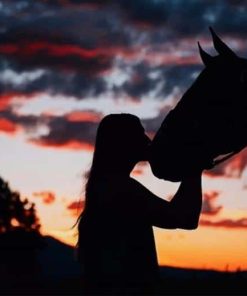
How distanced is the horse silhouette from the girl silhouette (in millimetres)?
305

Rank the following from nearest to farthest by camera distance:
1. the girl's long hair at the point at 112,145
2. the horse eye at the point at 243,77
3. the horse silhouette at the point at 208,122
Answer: the girl's long hair at the point at 112,145
the horse silhouette at the point at 208,122
the horse eye at the point at 243,77

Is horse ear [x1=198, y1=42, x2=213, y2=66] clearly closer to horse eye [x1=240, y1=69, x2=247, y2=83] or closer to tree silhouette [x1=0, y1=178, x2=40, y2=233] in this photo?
horse eye [x1=240, y1=69, x2=247, y2=83]

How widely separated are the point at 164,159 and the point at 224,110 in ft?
1.89

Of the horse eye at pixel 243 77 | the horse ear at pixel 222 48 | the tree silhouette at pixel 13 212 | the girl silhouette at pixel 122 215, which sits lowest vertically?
the girl silhouette at pixel 122 215

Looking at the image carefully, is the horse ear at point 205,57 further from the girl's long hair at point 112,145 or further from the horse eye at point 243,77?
the girl's long hair at point 112,145

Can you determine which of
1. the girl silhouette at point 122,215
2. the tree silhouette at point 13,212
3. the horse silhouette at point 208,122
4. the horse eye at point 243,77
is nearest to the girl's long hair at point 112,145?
the girl silhouette at point 122,215

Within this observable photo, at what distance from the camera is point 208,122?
5.46 meters

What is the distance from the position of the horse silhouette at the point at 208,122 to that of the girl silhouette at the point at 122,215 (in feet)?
1.00

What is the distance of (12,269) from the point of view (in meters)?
27.8

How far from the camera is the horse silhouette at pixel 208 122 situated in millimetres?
5344

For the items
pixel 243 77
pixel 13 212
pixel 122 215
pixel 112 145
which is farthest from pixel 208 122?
pixel 13 212

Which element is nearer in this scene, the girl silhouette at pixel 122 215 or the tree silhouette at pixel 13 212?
the girl silhouette at pixel 122 215

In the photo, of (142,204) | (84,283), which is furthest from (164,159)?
(84,283)

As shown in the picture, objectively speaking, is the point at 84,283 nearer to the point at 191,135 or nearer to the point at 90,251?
the point at 90,251
